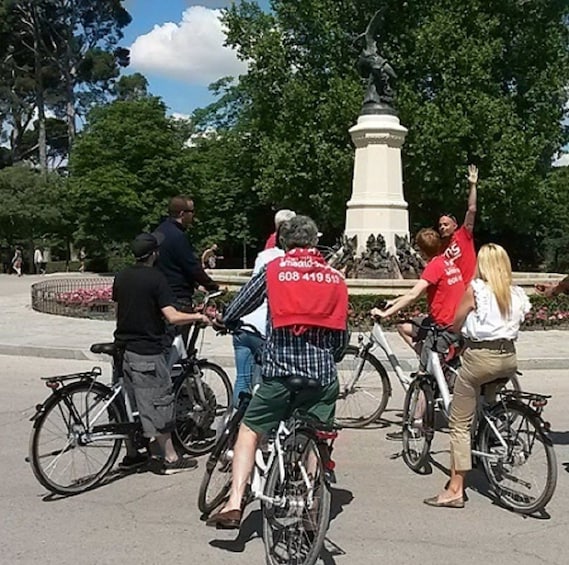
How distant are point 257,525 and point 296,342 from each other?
1.40 meters

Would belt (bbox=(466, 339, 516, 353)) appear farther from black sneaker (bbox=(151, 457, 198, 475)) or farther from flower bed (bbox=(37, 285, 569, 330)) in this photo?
flower bed (bbox=(37, 285, 569, 330))

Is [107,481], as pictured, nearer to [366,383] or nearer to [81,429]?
[81,429]

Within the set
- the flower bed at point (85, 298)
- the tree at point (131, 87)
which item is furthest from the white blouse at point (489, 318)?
the tree at point (131, 87)

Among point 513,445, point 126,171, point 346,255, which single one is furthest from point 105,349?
point 126,171

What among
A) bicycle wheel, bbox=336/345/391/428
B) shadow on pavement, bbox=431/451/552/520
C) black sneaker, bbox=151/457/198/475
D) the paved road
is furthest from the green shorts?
bicycle wheel, bbox=336/345/391/428

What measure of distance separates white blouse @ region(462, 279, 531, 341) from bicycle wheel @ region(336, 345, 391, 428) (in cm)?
254

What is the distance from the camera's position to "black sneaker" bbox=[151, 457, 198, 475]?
625cm

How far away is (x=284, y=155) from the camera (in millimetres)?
34531

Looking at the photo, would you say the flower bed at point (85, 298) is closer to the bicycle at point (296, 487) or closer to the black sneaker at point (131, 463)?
the black sneaker at point (131, 463)

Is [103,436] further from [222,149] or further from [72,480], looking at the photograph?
[222,149]

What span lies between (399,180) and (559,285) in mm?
14108

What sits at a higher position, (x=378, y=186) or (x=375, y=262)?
(x=378, y=186)

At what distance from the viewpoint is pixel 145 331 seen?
5871 millimetres

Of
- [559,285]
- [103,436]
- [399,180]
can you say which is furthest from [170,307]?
[399,180]
